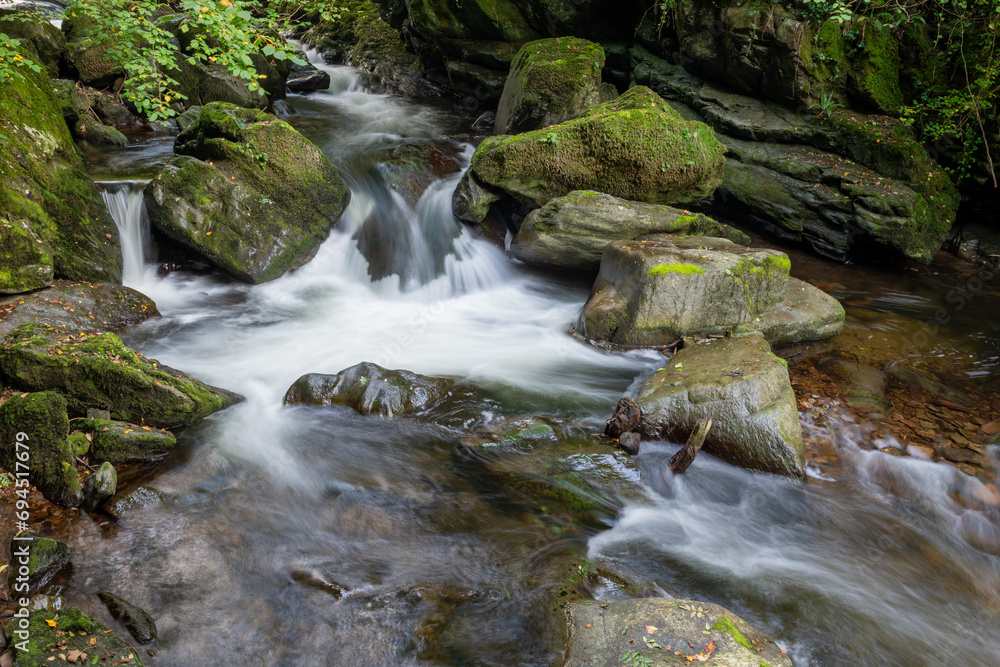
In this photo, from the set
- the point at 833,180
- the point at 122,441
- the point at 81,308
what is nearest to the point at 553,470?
the point at 122,441

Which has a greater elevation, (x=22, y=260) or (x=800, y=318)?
(x=22, y=260)

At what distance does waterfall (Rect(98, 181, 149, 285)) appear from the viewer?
719 centimetres

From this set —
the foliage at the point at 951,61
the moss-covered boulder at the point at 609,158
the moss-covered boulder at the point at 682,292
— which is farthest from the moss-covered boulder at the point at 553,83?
the moss-covered boulder at the point at 682,292

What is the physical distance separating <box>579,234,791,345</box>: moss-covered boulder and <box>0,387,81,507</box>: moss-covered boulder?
5.06 metres

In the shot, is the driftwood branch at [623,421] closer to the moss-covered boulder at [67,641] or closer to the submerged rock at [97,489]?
the moss-covered boulder at [67,641]

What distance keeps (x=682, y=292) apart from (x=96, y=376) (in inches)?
215

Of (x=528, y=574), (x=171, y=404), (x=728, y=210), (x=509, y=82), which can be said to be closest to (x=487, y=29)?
(x=509, y=82)

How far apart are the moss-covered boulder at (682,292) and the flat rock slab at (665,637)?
3.63 m

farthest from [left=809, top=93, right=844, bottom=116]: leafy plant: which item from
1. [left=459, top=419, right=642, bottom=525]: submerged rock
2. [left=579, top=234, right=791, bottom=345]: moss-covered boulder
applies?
[left=459, top=419, right=642, bottom=525]: submerged rock

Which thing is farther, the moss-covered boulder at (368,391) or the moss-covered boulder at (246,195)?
the moss-covered boulder at (246,195)

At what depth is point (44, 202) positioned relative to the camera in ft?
20.1

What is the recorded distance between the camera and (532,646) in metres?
3.19

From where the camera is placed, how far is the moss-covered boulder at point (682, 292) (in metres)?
6.20

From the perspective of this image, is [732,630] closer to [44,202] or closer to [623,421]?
[623,421]
